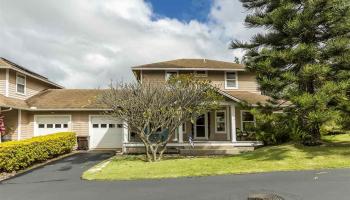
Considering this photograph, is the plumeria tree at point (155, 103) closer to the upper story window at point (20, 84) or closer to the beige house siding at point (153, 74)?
the beige house siding at point (153, 74)

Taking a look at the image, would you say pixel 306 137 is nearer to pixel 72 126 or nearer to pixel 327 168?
pixel 327 168

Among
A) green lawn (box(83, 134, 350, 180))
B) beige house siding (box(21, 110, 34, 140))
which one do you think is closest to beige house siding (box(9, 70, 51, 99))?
beige house siding (box(21, 110, 34, 140))

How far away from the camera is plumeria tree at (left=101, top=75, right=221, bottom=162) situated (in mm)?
15250

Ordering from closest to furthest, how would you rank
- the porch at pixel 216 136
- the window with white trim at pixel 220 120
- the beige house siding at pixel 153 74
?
the porch at pixel 216 136 < the window with white trim at pixel 220 120 < the beige house siding at pixel 153 74

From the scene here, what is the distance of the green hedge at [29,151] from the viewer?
Answer: 43.3 feet

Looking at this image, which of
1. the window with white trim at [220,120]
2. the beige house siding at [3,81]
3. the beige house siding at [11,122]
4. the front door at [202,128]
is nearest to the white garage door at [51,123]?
the beige house siding at [11,122]

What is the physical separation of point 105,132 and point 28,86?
6728mm

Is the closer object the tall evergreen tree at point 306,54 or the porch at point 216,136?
the tall evergreen tree at point 306,54

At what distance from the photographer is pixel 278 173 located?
36.8 ft

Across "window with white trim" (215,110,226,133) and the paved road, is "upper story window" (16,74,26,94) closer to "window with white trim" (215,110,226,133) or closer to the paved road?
the paved road

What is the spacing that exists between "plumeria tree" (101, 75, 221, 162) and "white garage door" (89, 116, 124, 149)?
7.14 meters

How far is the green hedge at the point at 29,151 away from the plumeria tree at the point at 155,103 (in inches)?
159

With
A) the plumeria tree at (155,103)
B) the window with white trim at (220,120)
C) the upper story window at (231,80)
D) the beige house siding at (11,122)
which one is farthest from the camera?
the upper story window at (231,80)

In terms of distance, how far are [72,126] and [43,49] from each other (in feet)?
64.0
